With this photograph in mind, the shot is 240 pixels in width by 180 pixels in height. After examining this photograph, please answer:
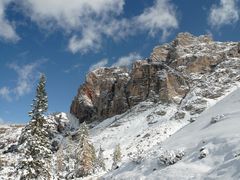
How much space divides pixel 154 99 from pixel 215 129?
6360 inches

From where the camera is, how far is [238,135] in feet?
62.3

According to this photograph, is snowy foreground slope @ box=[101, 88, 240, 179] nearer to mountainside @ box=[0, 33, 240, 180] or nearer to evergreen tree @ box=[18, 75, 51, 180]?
mountainside @ box=[0, 33, 240, 180]

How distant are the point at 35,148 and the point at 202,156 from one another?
17069 mm

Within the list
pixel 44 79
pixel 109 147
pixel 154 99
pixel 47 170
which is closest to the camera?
pixel 47 170

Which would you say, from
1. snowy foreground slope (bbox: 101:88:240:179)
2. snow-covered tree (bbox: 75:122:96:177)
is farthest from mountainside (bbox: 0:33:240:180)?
snow-covered tree (bbox: 75:122:96:177)

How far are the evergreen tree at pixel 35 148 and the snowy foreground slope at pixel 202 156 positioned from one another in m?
9.25

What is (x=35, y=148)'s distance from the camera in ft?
104

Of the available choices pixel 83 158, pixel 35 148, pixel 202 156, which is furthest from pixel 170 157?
pixel 83 158

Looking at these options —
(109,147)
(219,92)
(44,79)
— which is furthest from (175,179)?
(219,92)

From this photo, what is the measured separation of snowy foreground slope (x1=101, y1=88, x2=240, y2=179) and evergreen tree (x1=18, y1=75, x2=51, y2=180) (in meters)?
9.25

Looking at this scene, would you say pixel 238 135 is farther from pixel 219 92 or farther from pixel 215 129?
pixel 219 92

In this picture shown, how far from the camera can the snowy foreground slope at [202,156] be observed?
55.2ft

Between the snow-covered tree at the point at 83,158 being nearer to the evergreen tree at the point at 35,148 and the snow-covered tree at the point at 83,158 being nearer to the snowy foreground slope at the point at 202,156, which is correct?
A: the evergreen tree at the point at 35,148

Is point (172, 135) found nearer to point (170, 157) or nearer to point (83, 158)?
point (170, 157)
